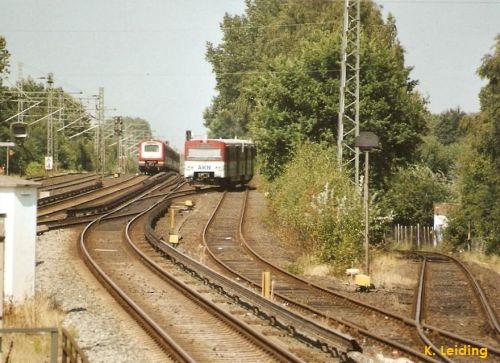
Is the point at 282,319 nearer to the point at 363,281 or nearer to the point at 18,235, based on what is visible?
the point at 18,235

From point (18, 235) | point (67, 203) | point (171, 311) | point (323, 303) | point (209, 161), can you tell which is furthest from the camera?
point (209, 161)

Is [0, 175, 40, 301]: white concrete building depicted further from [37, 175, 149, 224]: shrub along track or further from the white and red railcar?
the white and red railcar

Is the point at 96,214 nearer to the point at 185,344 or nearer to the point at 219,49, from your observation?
the point at 185,344

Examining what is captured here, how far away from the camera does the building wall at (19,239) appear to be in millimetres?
13172

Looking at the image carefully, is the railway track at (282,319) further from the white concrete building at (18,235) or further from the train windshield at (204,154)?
the train windshield at (204,154)

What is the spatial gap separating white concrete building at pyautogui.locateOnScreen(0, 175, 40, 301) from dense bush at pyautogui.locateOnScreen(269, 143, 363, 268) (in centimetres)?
990

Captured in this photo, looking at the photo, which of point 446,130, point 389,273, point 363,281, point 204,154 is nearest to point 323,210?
point 389,273

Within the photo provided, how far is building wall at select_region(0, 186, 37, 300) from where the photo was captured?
1317 centimetres

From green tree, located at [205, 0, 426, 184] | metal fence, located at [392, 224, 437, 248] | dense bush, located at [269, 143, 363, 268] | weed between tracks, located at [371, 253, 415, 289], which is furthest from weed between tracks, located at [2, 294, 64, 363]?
metal fence, located at [392, 224, 437, 248]

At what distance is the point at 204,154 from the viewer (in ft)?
136

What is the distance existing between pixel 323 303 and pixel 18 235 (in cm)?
612

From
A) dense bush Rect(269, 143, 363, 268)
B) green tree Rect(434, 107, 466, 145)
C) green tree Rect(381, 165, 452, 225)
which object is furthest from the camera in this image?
green tree Rect(434, 107, 466, 145)

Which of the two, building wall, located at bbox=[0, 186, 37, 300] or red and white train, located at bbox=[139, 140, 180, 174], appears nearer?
building wall, located at bbox=[0, 186, 37, 300]

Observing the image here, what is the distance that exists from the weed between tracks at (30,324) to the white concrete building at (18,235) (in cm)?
32
